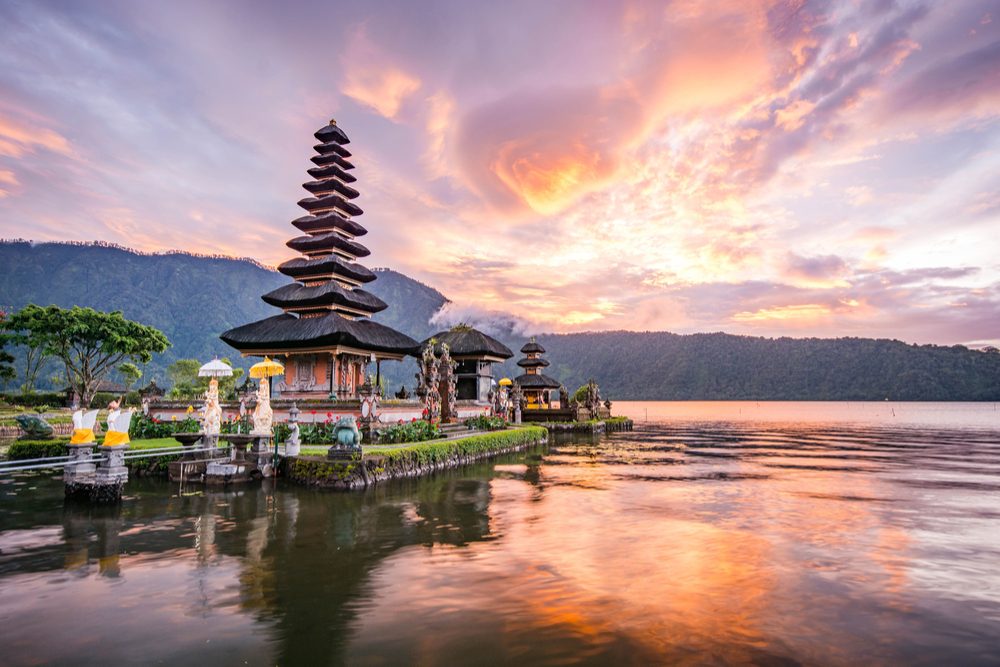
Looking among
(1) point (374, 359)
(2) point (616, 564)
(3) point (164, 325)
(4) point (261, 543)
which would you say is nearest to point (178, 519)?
(4) point (261, 543)

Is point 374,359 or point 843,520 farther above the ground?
point 374,359

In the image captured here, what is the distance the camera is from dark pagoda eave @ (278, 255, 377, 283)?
3906 centimetres

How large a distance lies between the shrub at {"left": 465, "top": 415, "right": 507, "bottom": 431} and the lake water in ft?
53.7

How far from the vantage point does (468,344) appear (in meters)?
50.2

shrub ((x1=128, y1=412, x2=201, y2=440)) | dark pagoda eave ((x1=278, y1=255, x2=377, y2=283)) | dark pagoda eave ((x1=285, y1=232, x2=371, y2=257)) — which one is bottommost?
shrub ((x1=128, y1=412, x2=201, y2=440))

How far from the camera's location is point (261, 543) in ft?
41.4

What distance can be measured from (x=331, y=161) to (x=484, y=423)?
922 inches

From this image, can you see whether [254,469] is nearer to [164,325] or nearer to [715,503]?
[715,503]

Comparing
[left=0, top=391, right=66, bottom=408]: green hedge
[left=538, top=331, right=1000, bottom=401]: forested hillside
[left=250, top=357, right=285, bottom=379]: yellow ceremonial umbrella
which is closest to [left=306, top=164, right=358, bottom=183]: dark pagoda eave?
[left=250, top=357, right=285, bottom=379]: yellow ceremonial umbrella

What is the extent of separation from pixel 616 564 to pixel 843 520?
344 inches

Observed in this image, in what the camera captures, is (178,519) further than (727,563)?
Yes

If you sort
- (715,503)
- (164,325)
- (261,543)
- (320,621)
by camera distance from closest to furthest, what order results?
(320,621), (261,543), (715,503), (164,325)

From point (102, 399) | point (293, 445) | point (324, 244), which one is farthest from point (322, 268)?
point (102, 399)

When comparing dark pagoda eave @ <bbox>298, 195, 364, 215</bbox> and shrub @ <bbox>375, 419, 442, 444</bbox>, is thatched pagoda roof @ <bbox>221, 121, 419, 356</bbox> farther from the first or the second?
shrub @ <bbox>375, 419, 442, 444</bbox>
